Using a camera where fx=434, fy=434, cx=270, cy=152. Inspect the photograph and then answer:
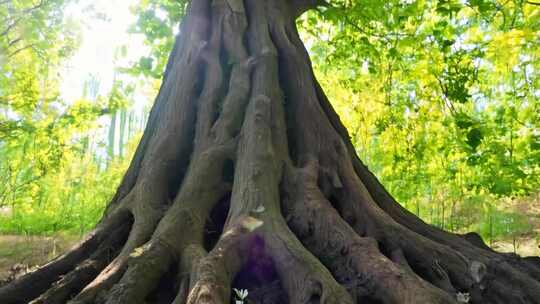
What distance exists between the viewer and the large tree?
2637 millimetres

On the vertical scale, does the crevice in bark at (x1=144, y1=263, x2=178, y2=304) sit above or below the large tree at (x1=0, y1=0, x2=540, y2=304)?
below

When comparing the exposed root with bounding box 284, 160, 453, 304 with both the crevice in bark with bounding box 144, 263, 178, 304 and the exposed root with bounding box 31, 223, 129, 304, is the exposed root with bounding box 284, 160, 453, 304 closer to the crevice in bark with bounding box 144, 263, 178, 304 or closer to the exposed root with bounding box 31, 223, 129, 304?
the crevice in bark with bounding box 144, 263, 178, 304

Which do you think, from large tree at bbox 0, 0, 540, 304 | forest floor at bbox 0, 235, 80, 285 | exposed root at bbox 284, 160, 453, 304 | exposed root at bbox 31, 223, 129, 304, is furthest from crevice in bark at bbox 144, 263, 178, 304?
forest floor at bbox 0, 235, 80, 285

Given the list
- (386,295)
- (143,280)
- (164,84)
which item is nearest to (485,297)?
(386,295)

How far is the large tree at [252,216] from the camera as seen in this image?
2637 mm

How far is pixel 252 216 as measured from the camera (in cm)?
307

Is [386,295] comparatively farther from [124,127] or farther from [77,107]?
[124,127]

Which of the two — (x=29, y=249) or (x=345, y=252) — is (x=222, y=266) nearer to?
(x=345, y=252)

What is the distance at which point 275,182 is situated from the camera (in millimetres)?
3559

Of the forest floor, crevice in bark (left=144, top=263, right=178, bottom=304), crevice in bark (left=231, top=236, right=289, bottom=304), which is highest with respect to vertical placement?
crevice in bark (left=231, top=236, right=289, bottom=304)

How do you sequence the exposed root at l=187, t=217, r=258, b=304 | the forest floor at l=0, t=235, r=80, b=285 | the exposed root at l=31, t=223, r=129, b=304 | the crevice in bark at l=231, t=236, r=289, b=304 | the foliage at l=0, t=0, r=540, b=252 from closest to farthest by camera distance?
the exposed root at l=187, t=217, r=258, b=304
the crevice in bark at l=231, t=236, r=289, b=304
the exposed root at l=31, t=223, r=129, b=304
the foliage at l=0, t=0, r=540, b=252
the forest floor at l=0, t=235, r=80, b=285

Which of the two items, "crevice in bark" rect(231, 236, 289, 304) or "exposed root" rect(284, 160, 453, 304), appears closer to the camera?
"exposed root" rect(284, 160, 453, 304)

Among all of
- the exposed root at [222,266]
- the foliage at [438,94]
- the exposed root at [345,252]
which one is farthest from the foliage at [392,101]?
the exposed root at [222,266]

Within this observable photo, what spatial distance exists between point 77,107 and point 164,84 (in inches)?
252
